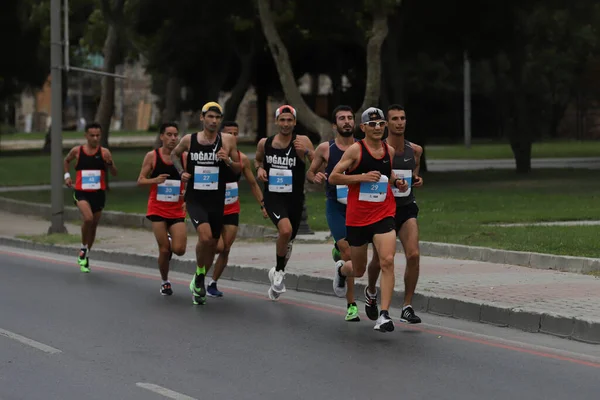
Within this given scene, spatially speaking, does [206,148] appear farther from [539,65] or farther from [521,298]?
[539,65]

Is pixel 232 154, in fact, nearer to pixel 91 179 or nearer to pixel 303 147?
pixel 303 147

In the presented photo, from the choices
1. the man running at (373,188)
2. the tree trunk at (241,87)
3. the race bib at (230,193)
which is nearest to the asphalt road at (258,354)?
the man running at (373,188)

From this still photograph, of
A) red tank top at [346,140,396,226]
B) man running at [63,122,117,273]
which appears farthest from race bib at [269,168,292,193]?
man running at [63,122,117,273]

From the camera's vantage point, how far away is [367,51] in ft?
98.9

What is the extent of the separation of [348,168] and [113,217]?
14788mm

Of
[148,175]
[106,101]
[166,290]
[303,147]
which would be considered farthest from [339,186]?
[106,101]

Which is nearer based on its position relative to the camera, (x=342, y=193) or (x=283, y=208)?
(x=342, y=193)

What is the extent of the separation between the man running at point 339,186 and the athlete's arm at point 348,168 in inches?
38.1

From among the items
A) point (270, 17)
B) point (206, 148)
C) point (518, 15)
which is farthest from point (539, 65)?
point (206, 148)

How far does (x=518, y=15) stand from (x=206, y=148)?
24.2 metres

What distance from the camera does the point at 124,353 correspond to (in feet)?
34.6

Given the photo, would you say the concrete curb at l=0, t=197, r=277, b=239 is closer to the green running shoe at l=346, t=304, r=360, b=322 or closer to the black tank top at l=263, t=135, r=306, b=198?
the black tank top at l=263, t=135, r=306, b=198

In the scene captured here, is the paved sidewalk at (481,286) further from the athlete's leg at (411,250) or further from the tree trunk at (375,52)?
the tree trunk at (375,52)

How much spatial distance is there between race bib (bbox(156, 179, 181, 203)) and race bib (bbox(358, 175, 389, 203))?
3631 mm
